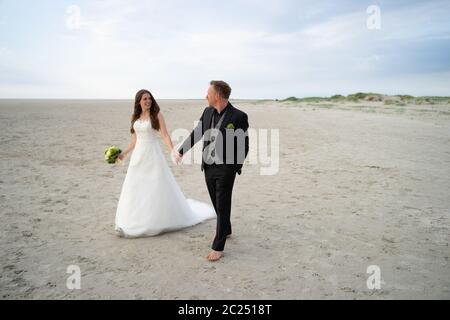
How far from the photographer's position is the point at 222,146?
474cm

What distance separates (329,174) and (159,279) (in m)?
6.99

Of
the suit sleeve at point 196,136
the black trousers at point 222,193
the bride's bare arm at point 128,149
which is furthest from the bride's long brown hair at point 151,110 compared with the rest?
the black trousers at point 222,193

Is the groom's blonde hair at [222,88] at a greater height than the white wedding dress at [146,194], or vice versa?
the groom's blonde hair at [222,88]

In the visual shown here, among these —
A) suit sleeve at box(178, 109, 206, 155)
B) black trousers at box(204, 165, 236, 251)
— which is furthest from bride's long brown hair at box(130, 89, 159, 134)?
black trousers at box(204, 165, 236, 251)

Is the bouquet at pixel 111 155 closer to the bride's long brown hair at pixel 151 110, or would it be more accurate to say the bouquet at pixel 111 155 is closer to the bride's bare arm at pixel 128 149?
the bride's bare arm at pixel 128 149

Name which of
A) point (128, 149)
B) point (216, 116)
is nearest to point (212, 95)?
point (216, 116)

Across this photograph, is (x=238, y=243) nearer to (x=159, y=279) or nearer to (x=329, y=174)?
(x=159, y=279)

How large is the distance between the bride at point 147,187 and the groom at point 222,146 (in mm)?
923

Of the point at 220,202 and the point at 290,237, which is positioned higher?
the point at 220,202

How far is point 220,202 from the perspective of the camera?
4863 millimetres

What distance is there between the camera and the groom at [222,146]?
15.5 ft

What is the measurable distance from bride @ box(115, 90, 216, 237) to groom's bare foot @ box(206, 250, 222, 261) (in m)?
1.17

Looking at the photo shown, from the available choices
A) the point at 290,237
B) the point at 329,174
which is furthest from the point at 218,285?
the point at 329,174

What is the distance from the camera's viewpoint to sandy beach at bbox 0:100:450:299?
4.16 meters
